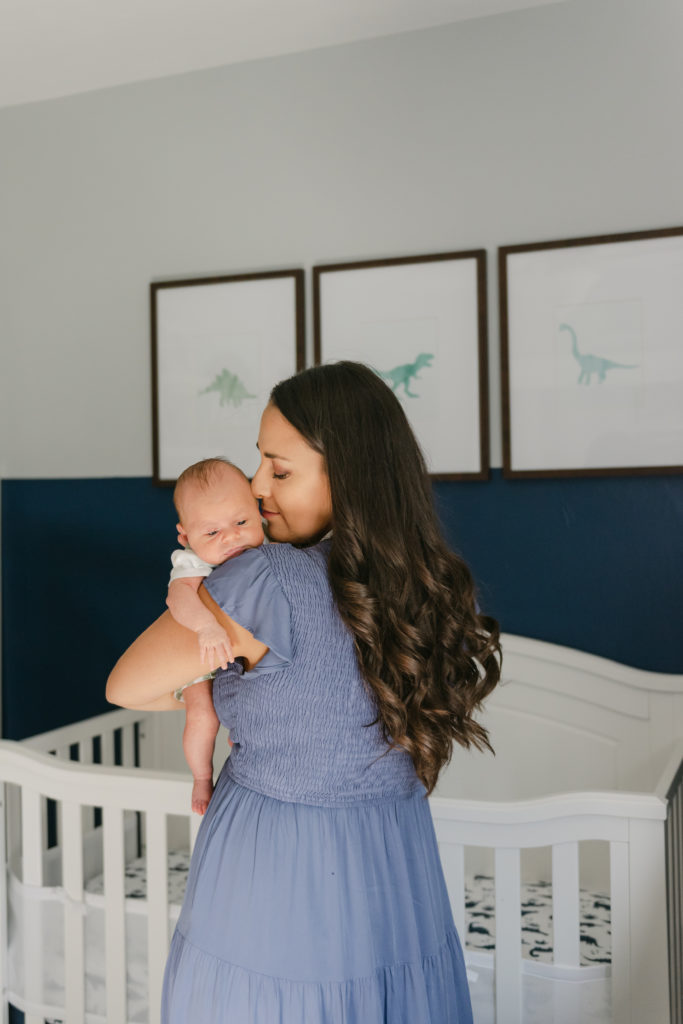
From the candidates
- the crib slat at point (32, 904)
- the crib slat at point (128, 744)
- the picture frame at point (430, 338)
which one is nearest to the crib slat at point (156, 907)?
the crib slat at point (32, 904)

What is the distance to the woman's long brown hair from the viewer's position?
3.12 ft

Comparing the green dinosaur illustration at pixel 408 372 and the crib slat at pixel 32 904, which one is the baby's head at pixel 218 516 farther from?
the green dinosaur illustration at pixel 408 372

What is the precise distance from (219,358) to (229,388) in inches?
3.4

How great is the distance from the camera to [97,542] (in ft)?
8.65

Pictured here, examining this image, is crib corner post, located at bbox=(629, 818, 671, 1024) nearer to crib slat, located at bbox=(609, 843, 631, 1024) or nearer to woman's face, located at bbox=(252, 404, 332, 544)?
crib slat, located at bbox=(609, 843, 631, 1024)

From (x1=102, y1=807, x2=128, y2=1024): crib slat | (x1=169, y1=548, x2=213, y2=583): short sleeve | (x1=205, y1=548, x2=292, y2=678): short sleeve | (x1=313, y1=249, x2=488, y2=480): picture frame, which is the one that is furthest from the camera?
(x1=313, y1=249, x2=488, y2=480): picture frame

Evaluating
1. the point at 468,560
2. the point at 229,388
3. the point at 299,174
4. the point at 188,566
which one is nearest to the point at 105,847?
the point at 188,566

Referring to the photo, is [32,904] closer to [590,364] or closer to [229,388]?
[229,388]

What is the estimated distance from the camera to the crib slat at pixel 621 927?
1.33 metres

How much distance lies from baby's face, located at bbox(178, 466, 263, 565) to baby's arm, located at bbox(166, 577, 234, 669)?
9 centimetres

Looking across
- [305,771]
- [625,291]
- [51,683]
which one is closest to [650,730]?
[625,291]

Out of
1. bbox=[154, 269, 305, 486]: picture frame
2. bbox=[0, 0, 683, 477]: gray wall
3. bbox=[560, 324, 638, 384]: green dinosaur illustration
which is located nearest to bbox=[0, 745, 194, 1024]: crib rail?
bbox=[154, 269, 305, 486]: picture frame

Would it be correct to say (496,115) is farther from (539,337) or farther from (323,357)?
(323,357)

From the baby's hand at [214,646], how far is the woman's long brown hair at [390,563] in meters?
0.12
